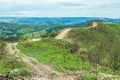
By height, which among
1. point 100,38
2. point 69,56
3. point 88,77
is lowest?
point 100,38

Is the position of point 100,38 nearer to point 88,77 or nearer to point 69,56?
point 69,56

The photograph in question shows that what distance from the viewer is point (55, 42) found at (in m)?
85.6

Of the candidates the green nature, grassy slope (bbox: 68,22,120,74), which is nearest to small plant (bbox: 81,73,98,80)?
the green nature

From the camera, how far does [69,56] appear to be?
62750 millimetres

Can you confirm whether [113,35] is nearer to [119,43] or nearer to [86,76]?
[119,43]

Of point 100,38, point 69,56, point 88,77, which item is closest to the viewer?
point 88,77

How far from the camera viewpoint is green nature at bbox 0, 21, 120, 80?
1490 inches

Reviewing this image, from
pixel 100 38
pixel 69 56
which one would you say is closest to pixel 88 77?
pixel 69 56

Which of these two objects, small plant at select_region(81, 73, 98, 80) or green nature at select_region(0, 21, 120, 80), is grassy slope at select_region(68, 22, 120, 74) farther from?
small plant at select_region(81, 73, 98, 80)

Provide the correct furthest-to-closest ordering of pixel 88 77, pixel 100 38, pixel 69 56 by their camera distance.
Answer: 1. pixel 100 38
2. pixel 69 56
3. pixel 88 77

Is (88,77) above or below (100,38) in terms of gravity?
above

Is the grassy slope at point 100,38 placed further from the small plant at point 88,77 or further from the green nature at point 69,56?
the small plant at point 88,77

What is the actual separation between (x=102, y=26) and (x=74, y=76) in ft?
324

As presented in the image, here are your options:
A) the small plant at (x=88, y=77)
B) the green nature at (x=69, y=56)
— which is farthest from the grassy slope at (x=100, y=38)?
the small plant at (x=88, y=77)
